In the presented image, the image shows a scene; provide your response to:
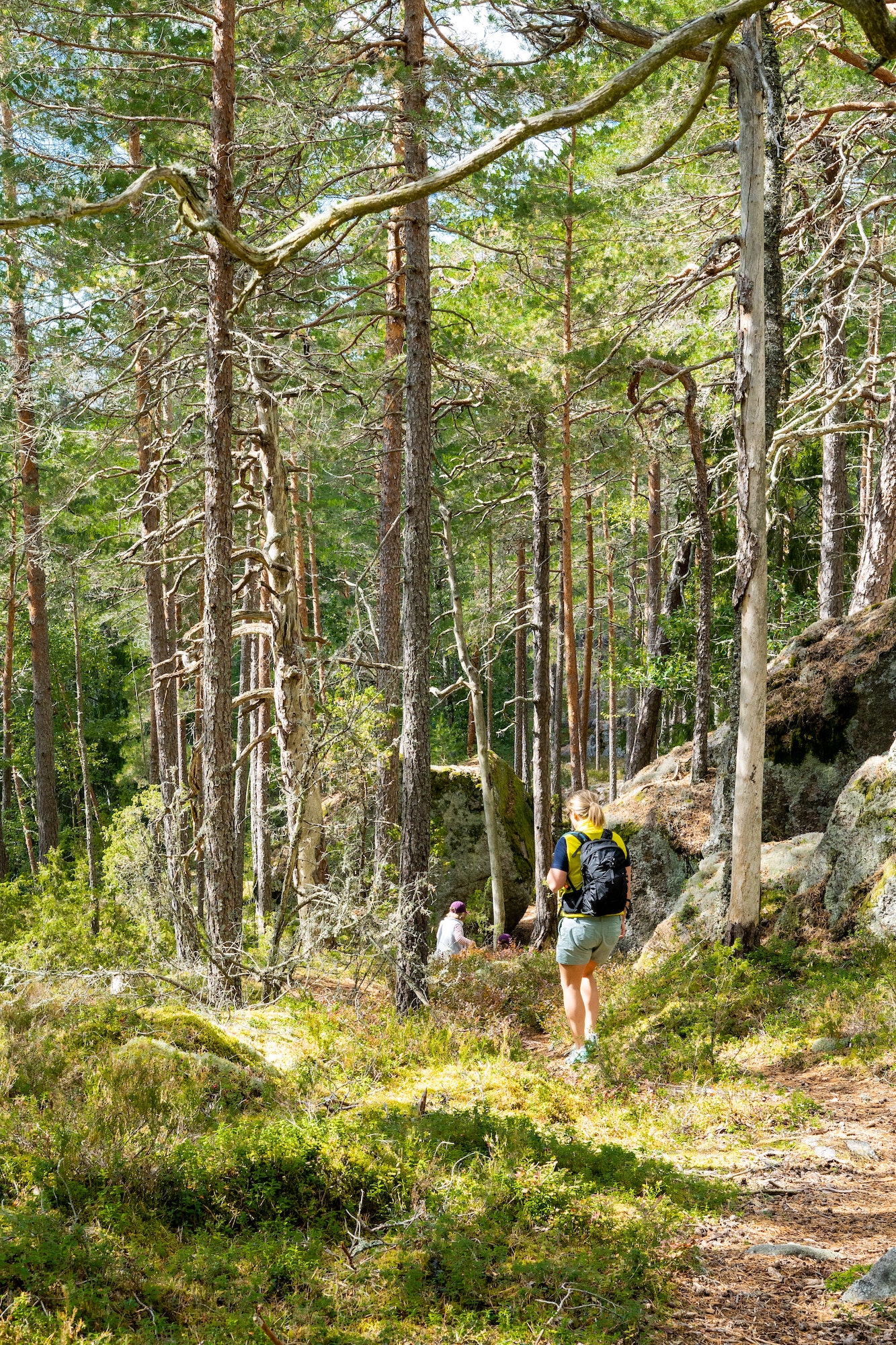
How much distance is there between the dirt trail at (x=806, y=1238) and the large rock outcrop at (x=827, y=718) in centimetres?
460

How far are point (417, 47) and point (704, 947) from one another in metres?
8.75

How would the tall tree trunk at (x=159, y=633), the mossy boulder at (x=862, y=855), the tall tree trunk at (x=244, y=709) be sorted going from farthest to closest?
the tall tree trunk at (x=244, y=709)
the tall tree trunk at (x=159, y=633)
the mossy boulder at (x=862, y=855)

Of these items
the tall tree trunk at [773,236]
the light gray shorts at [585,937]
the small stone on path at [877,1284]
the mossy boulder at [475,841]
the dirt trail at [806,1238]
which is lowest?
the mossy boulder at [475,841]

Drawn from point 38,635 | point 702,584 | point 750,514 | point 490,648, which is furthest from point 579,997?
point 490,648

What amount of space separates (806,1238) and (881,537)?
8.94 m

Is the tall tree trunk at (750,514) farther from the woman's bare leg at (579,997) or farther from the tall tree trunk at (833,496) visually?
the tall tree trunk at (833,496)

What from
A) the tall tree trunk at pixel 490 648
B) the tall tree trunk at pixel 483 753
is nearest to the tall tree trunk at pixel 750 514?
the tall tree trunk at pixel 483 753

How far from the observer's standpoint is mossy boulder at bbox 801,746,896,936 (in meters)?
6.95

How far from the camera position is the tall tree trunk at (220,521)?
330 inches

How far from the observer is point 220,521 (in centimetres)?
866

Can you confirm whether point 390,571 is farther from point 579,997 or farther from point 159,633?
point 579,997

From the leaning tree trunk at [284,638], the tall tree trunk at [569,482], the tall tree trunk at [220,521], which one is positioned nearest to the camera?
the tall tree trunk at [220,521]

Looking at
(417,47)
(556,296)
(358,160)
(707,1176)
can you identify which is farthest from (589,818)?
(556,296)

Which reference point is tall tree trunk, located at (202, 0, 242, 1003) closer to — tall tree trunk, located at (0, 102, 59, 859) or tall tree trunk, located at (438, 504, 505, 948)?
tall tree trunk, located at (438, 504, 505, 948)
